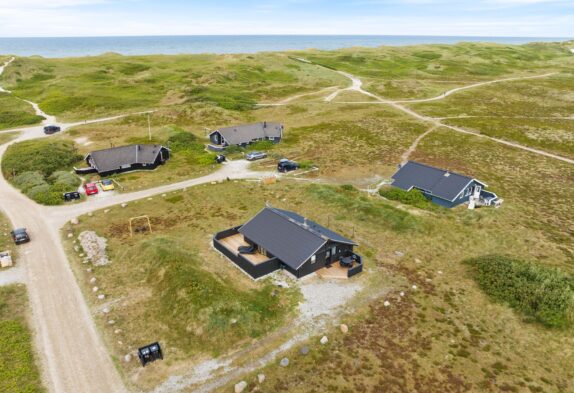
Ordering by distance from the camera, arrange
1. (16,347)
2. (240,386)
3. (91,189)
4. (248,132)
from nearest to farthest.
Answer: (240,386), (16,347), (91,189), (248,132)

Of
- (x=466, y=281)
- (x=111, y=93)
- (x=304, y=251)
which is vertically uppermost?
(x=111, y=93)

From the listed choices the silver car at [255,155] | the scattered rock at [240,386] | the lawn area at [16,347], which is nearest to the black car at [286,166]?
the silver car at [255,155]

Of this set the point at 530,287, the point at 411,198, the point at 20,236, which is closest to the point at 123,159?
the point at 20,236

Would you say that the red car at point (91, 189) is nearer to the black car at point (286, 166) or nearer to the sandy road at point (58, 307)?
the sandy road at point (58, 307)

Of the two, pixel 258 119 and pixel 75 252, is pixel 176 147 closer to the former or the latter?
pixel 258 119

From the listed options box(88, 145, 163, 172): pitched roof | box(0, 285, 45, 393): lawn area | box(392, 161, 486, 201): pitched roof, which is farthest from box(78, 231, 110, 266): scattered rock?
box(392, 161, 486, 201): pitched roof

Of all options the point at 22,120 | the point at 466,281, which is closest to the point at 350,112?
the point at 466,281

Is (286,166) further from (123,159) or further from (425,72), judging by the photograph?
(425,72)
